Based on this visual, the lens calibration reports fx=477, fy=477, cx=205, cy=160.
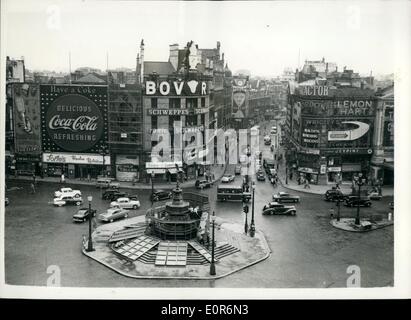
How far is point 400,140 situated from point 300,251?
871 centimetres

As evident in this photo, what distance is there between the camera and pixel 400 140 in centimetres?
1934

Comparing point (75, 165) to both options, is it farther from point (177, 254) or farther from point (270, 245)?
point (270, 245)

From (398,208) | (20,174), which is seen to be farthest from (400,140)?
(20,174)

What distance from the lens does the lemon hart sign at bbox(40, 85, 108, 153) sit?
1551 inches

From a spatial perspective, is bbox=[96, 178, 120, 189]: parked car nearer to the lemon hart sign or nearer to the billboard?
the lemon hart sign

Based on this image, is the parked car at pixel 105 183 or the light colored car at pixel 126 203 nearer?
the light colored car at pixel 126 203

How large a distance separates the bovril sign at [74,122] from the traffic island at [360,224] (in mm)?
21300

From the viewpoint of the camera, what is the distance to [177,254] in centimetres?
2383

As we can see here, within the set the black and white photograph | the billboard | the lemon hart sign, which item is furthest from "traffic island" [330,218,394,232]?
the billboard

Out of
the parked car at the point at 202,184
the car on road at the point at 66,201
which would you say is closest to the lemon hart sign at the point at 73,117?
the car on road at the point at 66,201

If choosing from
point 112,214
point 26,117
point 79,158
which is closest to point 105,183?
point 79,158

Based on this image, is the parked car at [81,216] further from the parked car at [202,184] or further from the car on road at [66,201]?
the parked car at [202,184]

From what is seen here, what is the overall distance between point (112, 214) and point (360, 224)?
15.6m

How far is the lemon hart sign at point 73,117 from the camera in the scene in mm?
39406
